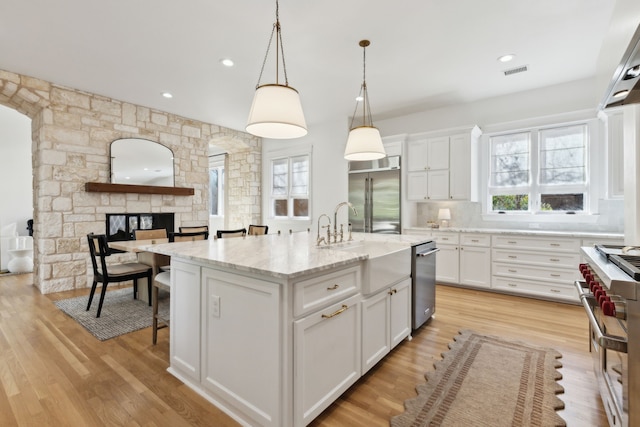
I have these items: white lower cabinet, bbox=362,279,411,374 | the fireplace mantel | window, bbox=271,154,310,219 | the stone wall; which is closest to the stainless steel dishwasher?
white lower cabinet, bbox=362,279,411,374

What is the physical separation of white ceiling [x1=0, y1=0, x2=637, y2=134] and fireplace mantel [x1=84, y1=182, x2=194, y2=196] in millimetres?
1401

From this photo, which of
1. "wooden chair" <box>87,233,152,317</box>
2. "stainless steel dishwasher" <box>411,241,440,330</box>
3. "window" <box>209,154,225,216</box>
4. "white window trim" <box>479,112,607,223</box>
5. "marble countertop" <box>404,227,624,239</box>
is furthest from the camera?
"window" <box>209,154,225,216</box>

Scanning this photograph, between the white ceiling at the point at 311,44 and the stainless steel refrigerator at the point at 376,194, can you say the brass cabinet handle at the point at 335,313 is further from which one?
the stainless steel refrigerator at the point at 376,194

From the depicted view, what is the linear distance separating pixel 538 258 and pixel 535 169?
4.57 ft

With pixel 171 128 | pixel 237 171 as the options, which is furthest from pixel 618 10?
pixel 237 171

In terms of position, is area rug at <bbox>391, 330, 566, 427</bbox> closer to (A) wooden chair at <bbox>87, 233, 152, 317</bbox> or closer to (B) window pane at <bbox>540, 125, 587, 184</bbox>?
(B) window pane at <bbox>540, 125, 587, 184</bbox>

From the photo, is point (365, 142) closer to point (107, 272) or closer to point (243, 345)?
point (243, 345)

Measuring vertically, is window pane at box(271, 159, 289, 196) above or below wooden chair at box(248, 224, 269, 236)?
above

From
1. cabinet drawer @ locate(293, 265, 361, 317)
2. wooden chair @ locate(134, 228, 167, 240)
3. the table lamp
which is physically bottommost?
cabinet drawer @ locate(293, 265, 361, 317)

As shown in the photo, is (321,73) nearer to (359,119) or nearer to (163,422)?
(359,119)

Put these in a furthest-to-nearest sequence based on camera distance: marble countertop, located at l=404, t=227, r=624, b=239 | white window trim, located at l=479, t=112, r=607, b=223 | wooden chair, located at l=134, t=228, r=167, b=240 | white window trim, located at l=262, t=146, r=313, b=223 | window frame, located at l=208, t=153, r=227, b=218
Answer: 1. window frame, located at l=208, t=153, r=227, b=218
2. white window trim, located at l=262, t=146, r=313, b=223
3. wooden chair, located at l=134, t=228, r=167, b=240
4. white window trim, located at l=479, t=112, r=607, b=223
5. marble countertop, located at l=404, t=227, r=624, b=239

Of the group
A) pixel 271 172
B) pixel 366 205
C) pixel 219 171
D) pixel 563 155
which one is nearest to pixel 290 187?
pixel 271 172

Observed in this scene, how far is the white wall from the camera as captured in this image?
18.4ft

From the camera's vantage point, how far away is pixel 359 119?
577 centimetres
